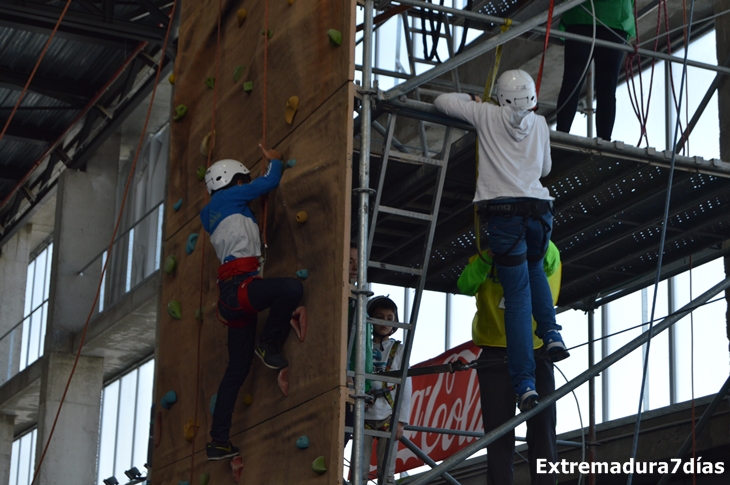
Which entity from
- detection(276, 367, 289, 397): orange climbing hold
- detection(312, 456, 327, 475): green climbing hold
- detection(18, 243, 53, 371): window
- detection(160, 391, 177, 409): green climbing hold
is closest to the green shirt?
detection(276, 367, 289, 397): orange climbing hold

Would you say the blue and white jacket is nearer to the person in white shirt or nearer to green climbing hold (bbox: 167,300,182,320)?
the person in white shirt

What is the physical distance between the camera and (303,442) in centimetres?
705

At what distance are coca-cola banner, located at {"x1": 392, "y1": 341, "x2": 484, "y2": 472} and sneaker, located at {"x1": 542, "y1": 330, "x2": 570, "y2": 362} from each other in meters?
5.43

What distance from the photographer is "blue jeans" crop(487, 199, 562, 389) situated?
721 centimetres

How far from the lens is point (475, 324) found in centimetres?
811

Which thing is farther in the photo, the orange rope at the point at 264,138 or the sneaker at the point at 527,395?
the orange rope at the point at 264,138

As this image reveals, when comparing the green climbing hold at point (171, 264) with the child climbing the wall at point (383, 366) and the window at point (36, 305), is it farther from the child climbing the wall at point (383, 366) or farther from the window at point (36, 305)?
the window at point (36, 305)

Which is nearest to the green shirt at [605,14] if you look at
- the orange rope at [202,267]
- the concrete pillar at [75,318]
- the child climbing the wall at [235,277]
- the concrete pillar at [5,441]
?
the child climbing the wall at [235,277]

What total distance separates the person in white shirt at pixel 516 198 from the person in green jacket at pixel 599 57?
1.18 metres

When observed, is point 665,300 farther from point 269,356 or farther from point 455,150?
point 269,356

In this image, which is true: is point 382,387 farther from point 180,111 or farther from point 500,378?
point 180,111

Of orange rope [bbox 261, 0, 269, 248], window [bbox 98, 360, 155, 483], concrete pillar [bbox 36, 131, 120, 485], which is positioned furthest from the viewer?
window [bbox 98, 360, 155, 483]

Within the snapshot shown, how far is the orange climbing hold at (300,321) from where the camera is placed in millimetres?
7488

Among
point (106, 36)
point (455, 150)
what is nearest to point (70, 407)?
point (106, 36)
